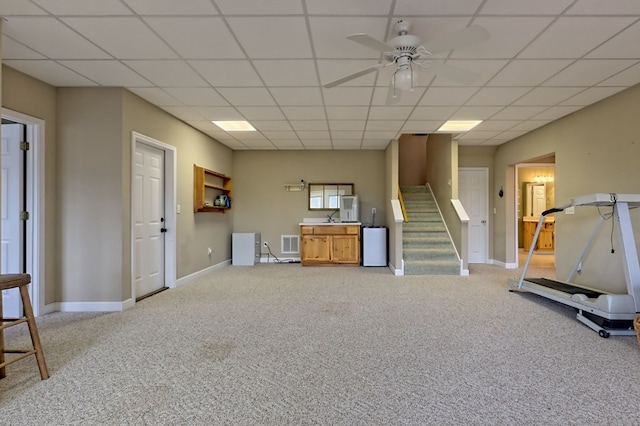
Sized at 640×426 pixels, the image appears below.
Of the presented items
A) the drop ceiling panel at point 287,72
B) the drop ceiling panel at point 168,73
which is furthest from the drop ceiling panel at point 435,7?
the drop ceiling panel at point 168,73

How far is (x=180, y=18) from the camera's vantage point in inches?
96.1

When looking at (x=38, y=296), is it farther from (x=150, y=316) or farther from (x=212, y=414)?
(x=212, y=414)

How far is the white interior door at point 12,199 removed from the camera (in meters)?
3.49

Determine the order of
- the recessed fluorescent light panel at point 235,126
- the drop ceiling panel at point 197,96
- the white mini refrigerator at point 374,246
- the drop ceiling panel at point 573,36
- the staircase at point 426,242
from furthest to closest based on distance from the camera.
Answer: the white mini refrigerator at point 374,246
the staircase at point 426,242
the recessed fluorescent light panel at point 235,126
the drop ceiling panel at point 197,96
the drop ceiling panel at point 573,36

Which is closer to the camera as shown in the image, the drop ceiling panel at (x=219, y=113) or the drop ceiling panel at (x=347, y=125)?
the drop ceiling panel at (x=219, y=113)

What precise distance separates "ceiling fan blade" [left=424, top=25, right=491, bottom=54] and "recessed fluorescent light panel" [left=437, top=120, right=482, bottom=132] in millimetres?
3053

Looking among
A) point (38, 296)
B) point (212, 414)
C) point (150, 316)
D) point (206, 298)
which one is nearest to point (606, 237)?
point (212, 414)

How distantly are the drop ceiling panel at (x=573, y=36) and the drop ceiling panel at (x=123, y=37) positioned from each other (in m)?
3.18

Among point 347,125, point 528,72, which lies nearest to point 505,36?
point 528,72

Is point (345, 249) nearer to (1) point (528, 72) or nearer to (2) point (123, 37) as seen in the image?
(1) point (528, 72)

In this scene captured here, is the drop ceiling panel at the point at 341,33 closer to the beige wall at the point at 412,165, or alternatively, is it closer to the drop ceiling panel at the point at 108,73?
the drop ceiling panel at the point at 108,73

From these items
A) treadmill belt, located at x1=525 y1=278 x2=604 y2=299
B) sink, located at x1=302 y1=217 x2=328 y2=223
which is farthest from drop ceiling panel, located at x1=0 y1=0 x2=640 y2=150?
sink, located at x1=302 y1=217 x2=328 y2=223

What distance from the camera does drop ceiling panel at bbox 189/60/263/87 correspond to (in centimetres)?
318

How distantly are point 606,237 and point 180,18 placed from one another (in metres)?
5.16
